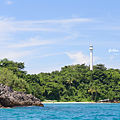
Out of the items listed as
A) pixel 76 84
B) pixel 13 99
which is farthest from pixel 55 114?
pixel 76 84

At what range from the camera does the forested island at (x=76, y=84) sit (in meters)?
94.6

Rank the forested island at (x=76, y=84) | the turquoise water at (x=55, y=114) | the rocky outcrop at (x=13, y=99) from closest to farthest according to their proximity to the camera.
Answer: the turquoise water at (x=55, y=114) < the rocky outcrop at (x=13, y=99) < the forested island at (x=76, y=84)

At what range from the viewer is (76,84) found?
106938mm

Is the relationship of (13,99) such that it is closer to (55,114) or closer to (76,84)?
(55,114)

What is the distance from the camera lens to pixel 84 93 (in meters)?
103

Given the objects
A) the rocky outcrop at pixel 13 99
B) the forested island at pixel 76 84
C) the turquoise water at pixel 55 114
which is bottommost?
the turquoise water at pixel 55 114

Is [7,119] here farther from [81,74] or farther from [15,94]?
[81,74]

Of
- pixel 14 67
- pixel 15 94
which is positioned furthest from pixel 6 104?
pixel 14 67

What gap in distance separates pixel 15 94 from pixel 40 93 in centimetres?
3789

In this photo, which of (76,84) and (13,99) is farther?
(76,84)

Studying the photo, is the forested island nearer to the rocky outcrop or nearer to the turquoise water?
the rocky outcrop

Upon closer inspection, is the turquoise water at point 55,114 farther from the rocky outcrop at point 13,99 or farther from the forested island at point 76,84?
the forested island at point 76,84

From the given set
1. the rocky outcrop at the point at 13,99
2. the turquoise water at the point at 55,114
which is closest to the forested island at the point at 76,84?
the rocky outcrop at the point at 13,99

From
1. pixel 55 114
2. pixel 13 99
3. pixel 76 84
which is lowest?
pixel 55 114
